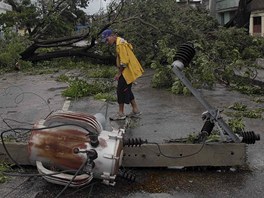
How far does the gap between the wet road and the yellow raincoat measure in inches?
33.9

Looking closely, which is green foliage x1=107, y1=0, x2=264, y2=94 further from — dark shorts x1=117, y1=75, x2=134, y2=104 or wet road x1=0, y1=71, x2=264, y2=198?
dark shorts x1=117, y1=75, x2=134, y2=104

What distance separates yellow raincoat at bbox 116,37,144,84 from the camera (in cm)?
729

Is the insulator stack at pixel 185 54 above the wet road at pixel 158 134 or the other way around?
above

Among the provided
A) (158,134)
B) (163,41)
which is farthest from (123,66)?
(163,41)

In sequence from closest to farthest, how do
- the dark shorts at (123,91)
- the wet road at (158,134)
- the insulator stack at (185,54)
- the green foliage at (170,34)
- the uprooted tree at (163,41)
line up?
the wet road at (158,134)
the insulator stack at (185,54)
the dark shorts at (123,91)
the uprooted tree at (163,41)
the green foliage at (170,34)

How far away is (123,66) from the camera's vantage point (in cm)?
740

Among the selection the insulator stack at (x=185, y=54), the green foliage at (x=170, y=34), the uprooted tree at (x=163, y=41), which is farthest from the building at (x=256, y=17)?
the insulator stack at (x=185, y=54)

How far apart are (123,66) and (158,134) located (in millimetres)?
1507

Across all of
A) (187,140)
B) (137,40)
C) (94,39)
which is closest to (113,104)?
(187,140)

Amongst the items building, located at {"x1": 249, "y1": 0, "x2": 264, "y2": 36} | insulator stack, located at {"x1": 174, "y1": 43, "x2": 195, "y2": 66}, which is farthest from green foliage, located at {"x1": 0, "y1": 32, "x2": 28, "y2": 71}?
building, located at {"x1": 249, "y1": 0, "x2": 264, "y2": 36}

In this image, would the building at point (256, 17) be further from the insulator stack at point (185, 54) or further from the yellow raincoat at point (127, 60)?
the insulator stack at point (185, 54)

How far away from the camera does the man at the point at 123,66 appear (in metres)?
7.27

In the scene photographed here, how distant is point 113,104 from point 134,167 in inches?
174

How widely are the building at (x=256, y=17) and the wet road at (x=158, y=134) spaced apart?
14.7m
